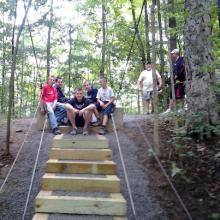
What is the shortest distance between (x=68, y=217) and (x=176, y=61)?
5.73 m

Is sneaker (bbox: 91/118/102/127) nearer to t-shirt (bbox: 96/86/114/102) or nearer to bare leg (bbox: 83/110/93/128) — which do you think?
t-shirt (bbox: 96/86/114/102)

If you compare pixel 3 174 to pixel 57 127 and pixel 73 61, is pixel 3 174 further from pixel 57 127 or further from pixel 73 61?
pixel 73 61

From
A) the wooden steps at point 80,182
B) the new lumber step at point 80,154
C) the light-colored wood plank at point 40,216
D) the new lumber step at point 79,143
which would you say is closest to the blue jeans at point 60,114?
the wooden steps at point 80,182

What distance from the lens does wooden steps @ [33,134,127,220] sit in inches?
199

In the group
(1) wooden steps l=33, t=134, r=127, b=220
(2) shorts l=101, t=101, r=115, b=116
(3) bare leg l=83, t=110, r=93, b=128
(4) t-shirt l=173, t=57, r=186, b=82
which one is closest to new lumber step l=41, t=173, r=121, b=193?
(1) wooden steps l=33, t=134, r=127, b=220

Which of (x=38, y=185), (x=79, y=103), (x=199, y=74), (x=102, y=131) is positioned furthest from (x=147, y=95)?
(x=38, y=185)

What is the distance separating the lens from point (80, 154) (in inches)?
266

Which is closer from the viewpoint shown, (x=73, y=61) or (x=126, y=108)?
(x=73, y=61)

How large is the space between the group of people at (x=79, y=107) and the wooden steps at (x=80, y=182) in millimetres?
798

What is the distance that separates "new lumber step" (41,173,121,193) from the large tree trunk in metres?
1.97

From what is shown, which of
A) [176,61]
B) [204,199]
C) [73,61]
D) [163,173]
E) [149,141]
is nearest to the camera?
[204,199]

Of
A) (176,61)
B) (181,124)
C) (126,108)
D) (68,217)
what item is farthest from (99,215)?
(126,108)

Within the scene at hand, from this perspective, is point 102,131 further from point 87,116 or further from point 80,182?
point 80,182

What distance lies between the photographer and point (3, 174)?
6.18 meters
